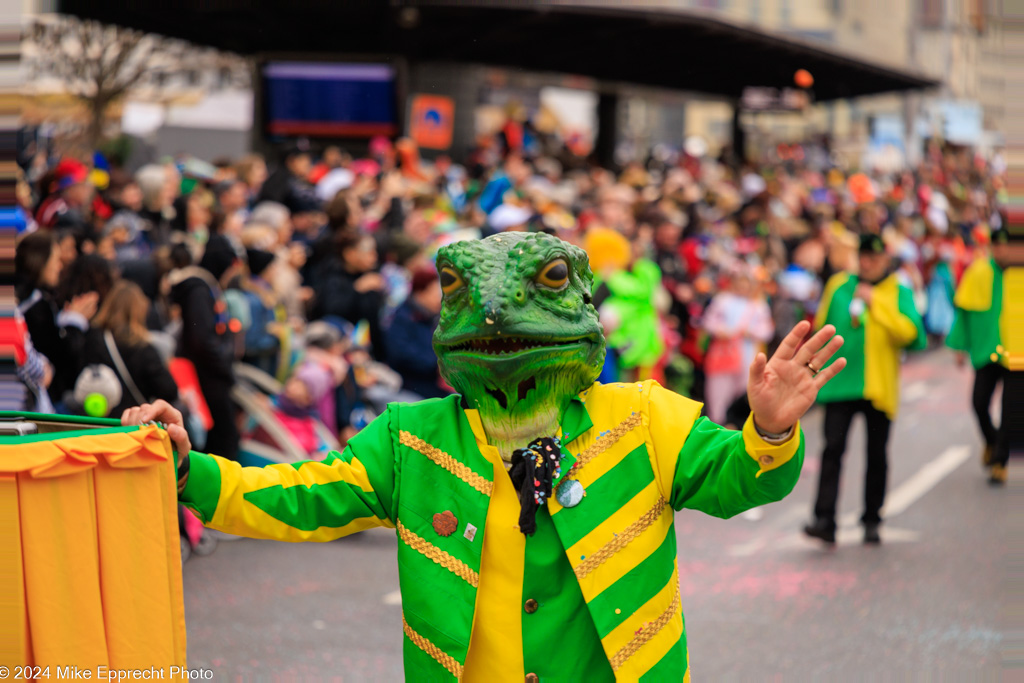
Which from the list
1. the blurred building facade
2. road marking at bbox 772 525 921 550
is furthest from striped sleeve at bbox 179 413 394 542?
the blurred building facade

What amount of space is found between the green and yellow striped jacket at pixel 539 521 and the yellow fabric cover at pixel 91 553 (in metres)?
0.15

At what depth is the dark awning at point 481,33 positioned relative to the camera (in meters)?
17.3

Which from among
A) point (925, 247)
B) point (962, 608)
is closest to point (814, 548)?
point (962, 608)

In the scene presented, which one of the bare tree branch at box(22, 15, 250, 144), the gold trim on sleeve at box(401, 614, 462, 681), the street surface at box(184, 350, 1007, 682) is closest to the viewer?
the gold trim on sleeve at box(401, 614, 462, 681)

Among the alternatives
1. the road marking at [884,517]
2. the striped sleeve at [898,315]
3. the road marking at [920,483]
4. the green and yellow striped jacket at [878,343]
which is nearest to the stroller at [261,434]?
the road marking at [884,517]

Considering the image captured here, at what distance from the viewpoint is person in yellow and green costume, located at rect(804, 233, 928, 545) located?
24.4 ft

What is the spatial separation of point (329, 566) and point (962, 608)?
11.5 feet

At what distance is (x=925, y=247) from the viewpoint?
54.2ft

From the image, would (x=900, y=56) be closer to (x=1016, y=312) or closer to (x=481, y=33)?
(x=481, y=33)

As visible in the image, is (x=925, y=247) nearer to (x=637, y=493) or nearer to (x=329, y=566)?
(x=329, y=566)

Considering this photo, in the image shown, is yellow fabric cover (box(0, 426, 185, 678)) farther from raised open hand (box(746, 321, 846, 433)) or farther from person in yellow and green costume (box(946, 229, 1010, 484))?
person in yellow and green costume (box(946, 229, 1010, 484))

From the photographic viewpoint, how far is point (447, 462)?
2.94 meters

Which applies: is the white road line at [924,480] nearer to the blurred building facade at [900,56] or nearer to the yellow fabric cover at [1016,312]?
the yellow fabric cover at [1016,312]

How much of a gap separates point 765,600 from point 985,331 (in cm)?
331
